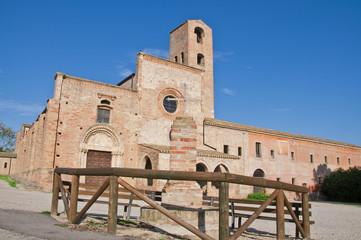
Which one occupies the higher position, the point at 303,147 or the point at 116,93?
the point at 116,93

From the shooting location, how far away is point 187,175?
4277mm

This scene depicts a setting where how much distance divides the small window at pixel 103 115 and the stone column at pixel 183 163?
13539 mm

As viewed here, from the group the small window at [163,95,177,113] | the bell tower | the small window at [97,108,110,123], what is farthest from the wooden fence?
the bell tower

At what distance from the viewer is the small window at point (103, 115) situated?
19.5m

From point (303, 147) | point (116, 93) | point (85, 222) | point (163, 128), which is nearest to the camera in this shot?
point (85, 222)

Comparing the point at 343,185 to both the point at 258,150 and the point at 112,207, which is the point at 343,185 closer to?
the point at 258,150

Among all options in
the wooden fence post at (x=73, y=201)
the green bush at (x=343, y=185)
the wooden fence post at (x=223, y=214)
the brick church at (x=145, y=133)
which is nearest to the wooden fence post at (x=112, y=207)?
the wooden fence post at (x=73, y=201)

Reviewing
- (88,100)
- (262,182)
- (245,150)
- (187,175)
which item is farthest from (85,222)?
(245,150)

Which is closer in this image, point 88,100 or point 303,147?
point 88,100

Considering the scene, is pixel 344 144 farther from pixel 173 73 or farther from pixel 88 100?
pixel 88 100

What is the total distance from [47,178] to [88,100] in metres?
5.42

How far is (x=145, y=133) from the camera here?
20.9 metres

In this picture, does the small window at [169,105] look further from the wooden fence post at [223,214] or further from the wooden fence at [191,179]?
the wooden fence post at [223,214]

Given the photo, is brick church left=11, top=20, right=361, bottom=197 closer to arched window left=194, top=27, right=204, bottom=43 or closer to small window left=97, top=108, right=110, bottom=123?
small window left=97, top=108, right=110, bottom=123
